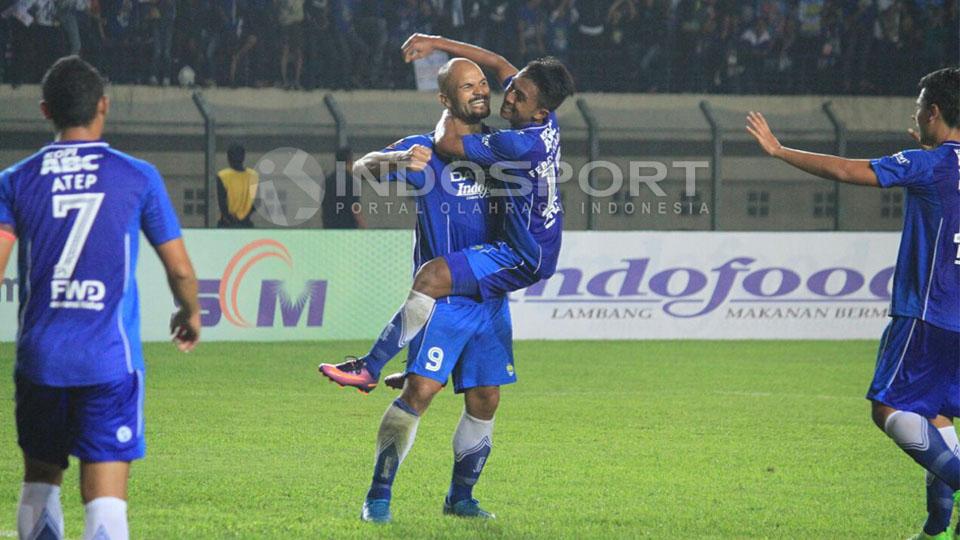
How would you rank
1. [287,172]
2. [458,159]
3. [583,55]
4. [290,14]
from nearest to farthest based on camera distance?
1. [458,159]
2. [287,172]
3. [290,14]
4. [583,55]

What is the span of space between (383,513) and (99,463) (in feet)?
6.86

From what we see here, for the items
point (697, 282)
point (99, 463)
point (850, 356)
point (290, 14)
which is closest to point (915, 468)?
point (99, 463)

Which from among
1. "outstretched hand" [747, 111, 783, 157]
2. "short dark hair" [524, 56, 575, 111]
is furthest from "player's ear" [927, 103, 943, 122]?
"short dark hair" [524, 56, 575, 111]

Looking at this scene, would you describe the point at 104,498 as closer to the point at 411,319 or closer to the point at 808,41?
the point at 411,319

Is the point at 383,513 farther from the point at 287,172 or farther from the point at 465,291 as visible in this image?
the point at 287,172

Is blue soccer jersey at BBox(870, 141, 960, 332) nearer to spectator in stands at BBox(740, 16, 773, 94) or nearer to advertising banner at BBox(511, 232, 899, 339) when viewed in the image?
advertising banner at BBox(511, 232, 899, 339)

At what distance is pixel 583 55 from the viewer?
22.6 m

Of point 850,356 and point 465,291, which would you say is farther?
point 850,356

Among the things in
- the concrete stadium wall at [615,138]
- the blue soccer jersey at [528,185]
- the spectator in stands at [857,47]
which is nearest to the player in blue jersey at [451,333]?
the blue soccer jersey at [528,185]

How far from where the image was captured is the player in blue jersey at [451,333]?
6.07m

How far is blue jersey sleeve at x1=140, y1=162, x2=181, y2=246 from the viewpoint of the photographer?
13.7ft

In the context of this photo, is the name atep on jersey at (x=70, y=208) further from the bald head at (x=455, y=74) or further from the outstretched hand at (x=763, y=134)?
the outstretched hand at (x=763, y=134)

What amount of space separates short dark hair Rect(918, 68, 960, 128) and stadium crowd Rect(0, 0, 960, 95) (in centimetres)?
1585

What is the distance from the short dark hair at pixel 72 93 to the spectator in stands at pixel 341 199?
37.0 feet
